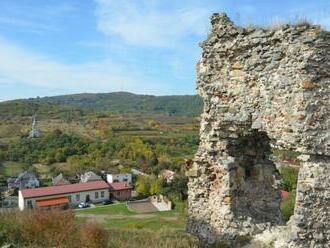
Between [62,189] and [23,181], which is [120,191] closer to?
[62,189]

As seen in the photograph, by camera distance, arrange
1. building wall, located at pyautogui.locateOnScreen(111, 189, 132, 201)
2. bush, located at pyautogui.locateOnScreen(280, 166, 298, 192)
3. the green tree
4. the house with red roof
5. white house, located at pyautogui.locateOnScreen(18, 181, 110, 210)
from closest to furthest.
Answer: bush, located at pyautogui.locateOnScreen(280, 166, 298, 192)
white house, located at pyautogui.locateOnScreen(18, 181, 110, 210)
the green tree
the house with red roof
building wall, located at pyautogui.locateOnScreen(111, 189, 132, 201)

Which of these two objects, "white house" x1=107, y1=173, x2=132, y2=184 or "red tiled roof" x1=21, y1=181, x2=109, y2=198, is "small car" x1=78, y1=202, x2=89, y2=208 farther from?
"white house" x1=107, y1=173, x2=132, y2=184

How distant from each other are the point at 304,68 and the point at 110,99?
192495 millimetres

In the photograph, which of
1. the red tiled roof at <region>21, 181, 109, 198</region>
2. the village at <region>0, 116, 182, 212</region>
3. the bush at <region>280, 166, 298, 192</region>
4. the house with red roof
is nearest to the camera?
the bush at <region>280, 166, 298, 192</region>

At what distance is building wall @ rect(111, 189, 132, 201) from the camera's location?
56969 millimetres

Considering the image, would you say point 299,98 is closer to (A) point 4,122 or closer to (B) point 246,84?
(B) point 246,84

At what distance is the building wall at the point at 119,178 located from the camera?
6138 cm

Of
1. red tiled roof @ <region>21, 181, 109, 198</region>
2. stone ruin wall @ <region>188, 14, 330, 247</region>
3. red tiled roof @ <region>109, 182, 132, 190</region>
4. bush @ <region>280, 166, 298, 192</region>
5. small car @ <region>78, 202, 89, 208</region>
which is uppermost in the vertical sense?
stone ruin wall @ <region>188, 14, 330, 247</region>

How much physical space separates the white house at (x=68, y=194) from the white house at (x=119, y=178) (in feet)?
12.3

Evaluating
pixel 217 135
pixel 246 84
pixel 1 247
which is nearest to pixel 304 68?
pixel 246 84

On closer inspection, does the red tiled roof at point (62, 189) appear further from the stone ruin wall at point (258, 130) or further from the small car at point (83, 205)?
the stone ruin wall at point (258, 130)

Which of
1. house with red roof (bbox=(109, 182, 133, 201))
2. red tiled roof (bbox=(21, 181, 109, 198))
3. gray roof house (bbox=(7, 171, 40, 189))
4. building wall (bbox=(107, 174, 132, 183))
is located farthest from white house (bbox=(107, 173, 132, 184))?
gray roof house (bbox=(7, 171, 40, 189))

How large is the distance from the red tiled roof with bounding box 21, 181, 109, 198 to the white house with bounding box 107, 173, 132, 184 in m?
3.75

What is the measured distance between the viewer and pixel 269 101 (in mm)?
5953
